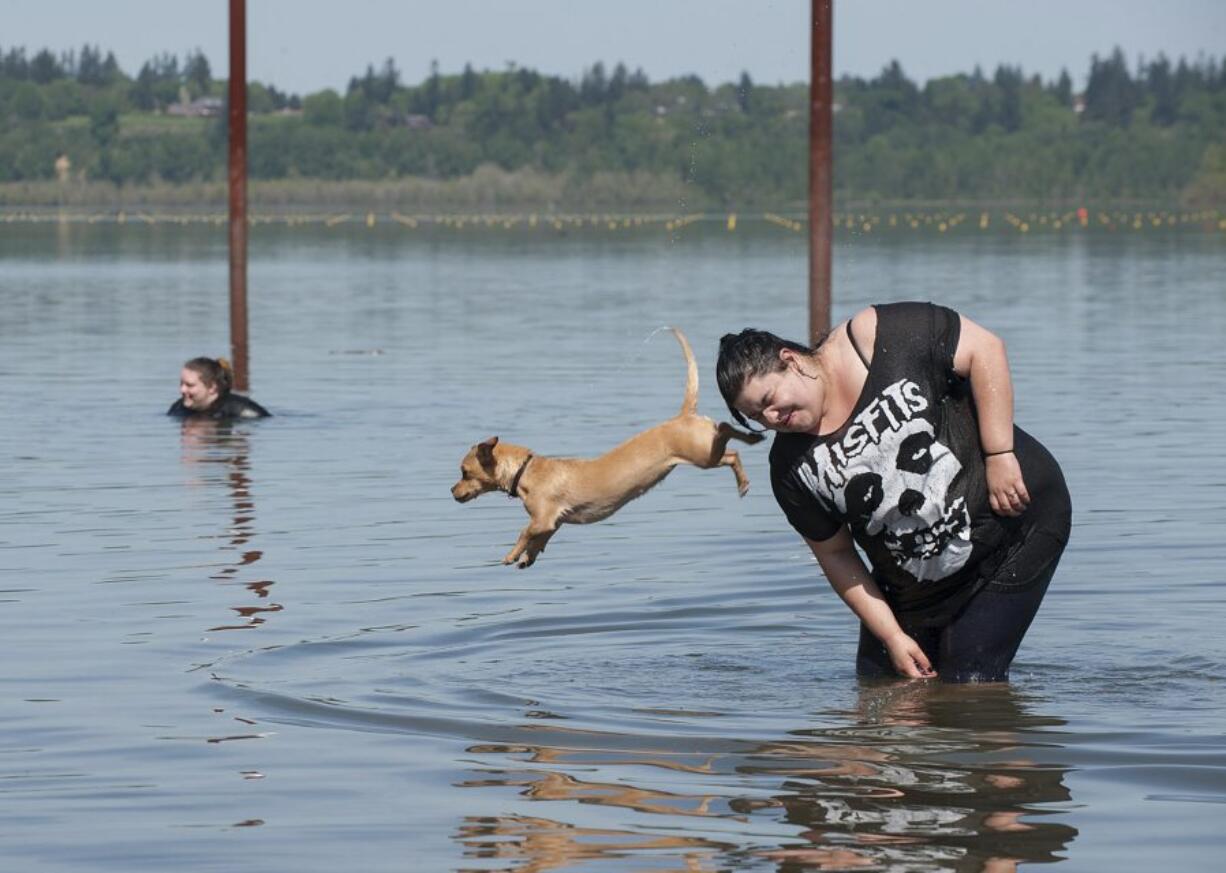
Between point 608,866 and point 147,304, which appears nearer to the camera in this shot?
point 608,866

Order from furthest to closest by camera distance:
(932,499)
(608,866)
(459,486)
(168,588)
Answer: (168,588) → (459,486) → (932,499) → (608,866)

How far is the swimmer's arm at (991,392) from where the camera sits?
8.75 meters

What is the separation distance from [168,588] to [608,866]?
6.32m

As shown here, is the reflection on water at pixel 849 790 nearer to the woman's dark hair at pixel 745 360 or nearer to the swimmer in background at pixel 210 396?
the woman's dark hair at pixel 745 360

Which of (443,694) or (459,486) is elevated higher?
(459,486)

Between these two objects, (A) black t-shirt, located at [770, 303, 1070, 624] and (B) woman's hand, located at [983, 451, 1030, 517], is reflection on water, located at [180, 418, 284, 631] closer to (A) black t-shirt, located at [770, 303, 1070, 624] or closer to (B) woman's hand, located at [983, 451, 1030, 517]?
(A) black t-shirt, located at [770, 303, 1070, 624]

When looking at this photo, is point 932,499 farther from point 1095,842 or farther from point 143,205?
point 143,205

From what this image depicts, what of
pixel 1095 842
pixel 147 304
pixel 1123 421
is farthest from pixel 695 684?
pixel 147 304

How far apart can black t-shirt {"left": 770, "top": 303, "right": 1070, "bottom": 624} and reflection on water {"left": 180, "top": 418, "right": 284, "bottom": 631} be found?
4.01 metres

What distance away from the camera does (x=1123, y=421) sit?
2311cm

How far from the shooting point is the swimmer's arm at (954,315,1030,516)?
8750 mm

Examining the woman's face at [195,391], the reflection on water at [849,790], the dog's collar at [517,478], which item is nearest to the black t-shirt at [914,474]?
the reflection on water at [849,790]

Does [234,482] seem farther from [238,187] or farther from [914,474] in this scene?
[914,474]

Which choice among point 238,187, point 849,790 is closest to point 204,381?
point 238,187
